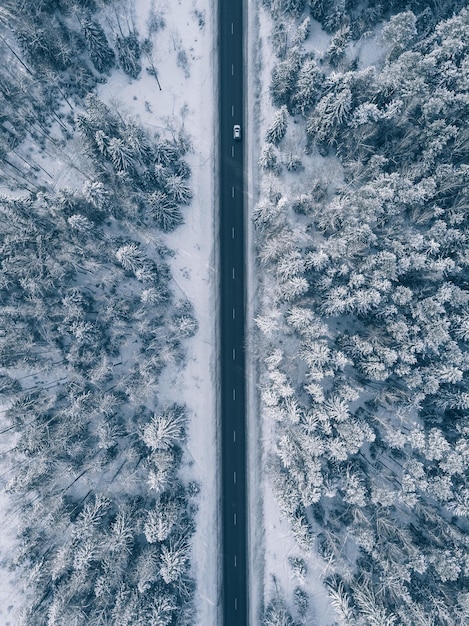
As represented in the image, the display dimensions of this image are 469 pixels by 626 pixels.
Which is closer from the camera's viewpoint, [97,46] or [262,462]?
[97,46]

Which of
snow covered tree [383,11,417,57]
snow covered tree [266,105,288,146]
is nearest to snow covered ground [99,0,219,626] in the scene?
snow covered tree [266,105,288,146]

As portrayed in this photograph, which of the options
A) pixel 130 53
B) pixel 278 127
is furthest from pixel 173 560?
pixel 130 53

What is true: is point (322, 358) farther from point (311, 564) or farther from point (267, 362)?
point (311, 564)

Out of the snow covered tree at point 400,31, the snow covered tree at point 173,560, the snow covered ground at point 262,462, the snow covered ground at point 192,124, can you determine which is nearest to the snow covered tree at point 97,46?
the snow covered ground at point 192,124

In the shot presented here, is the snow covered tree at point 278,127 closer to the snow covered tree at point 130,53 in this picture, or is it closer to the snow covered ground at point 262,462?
the snow covered ground at point 262,462

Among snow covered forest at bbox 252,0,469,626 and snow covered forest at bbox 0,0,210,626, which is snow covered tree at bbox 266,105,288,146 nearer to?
snow covered forest at bbox 252,0,469,626

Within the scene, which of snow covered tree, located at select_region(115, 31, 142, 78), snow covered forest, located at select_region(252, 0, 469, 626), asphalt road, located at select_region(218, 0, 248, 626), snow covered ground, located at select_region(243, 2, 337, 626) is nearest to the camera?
snow covered forest, located at select_region(252, 0, 469, 626)

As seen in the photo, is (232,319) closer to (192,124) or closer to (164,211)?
(164,211)
